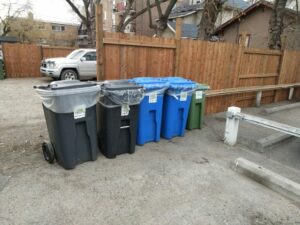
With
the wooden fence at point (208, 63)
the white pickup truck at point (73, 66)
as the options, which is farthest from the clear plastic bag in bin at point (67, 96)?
the white pickup truck at point (73, 66)

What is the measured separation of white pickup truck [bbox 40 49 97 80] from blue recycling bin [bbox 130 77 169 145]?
8.07m

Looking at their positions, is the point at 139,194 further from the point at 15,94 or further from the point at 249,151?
the point at 15,94

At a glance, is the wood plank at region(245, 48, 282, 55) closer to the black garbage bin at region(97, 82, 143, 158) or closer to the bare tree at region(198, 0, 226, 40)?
the bare tree at region(198, 0, 226, 40)

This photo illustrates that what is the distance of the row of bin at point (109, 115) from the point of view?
3080 millimetres

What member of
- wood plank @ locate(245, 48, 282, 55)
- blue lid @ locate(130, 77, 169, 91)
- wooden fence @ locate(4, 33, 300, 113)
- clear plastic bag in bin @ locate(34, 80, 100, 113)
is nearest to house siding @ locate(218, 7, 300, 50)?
wooden fence @ locate(4, 33, 300, 113)

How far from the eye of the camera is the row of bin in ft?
10.1

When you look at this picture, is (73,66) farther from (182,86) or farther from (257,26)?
(257,26)

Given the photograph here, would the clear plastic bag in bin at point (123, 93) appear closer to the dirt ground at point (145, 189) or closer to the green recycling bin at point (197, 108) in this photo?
the dirt ground at point (145, 189)

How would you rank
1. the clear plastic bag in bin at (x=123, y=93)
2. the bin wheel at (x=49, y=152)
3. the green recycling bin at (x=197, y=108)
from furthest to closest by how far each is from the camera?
the green recycling bin at (x=197, y=108), the clear plastic bag in bin at (x=123, y=93), the bin wheel at (x=49, y=152)

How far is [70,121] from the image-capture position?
3.10 m

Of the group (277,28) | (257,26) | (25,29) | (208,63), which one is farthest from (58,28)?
(208,63)

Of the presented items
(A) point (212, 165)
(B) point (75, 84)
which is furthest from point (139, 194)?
(B) point (75, 84)

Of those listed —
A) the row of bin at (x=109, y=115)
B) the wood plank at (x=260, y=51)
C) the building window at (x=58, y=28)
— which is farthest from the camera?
the building window at (x=58, y=28)

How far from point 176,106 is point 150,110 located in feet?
2.08
